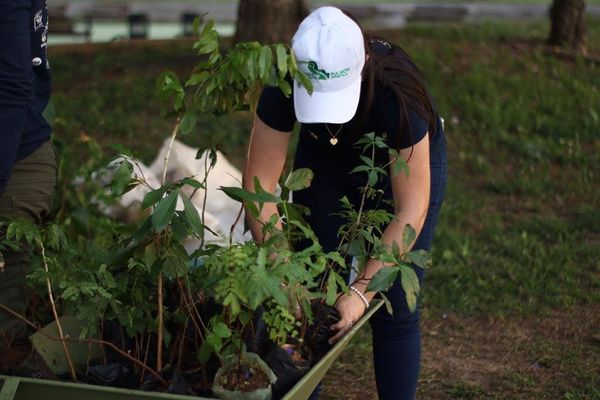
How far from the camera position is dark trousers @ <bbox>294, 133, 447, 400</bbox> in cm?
342

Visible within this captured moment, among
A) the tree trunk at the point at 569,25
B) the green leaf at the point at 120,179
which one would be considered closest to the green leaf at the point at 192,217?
the green leaf at the point at 120,179

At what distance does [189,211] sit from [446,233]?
12.4ft

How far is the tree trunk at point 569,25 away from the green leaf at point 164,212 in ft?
24.1

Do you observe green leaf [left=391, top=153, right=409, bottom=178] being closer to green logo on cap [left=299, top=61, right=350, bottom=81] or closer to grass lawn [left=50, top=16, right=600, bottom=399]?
green logo on cap [left=299, top=61, right=350, bottom=81]

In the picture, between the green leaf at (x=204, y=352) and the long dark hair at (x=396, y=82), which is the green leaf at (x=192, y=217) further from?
the long dark hair at (x=396, y=82)

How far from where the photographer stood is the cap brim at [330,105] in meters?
2.87

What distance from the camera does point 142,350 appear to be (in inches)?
116

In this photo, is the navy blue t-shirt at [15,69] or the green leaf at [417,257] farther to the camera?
the navy blue t-shirt at [15,69]

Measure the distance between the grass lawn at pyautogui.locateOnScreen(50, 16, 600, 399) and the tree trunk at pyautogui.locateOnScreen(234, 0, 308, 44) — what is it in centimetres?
65

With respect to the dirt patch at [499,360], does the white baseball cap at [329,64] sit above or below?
above

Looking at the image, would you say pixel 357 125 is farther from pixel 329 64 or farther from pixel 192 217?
pixel 192 217

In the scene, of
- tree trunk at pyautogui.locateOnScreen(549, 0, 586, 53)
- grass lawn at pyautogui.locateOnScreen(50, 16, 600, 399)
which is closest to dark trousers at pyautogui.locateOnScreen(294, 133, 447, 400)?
grass lawn at pyautogui.locateOnScreen(50, 16, 600, 399)

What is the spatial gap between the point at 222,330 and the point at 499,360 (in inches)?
89.8

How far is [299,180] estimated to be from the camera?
3.03 m
